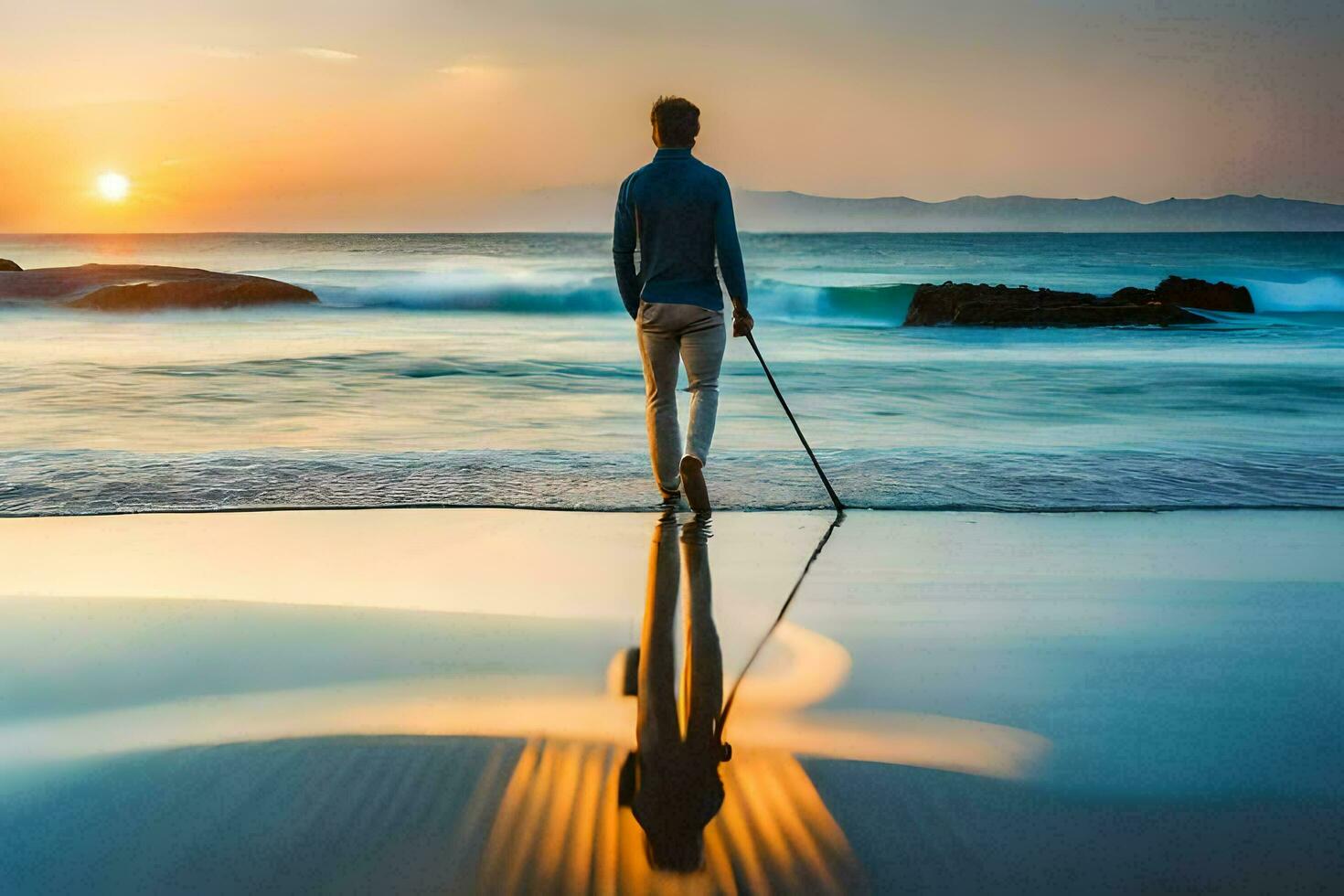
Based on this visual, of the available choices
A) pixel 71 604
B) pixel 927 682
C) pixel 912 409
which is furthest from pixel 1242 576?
pixel 912 409

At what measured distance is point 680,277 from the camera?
208 inches

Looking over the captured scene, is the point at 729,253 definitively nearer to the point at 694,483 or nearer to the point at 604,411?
the point at 694,483

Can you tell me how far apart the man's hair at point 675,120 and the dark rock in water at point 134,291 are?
2537 centimetres

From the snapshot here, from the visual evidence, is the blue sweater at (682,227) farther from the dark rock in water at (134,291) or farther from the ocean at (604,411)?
the dark rock in water at (134,291)

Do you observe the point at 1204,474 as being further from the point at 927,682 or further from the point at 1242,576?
the point at 927,682

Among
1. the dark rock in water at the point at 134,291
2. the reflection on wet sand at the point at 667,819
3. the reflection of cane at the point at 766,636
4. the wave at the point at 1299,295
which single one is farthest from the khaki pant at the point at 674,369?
the wave at the point at 1299,295

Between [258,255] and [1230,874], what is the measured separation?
210 feet

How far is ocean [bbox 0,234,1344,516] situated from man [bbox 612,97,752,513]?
0.36m

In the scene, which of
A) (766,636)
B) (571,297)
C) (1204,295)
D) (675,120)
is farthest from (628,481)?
(571,297)

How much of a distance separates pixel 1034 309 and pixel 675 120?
19.6 metres

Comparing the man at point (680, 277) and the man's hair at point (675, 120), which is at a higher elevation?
the man's hair at point (675, 120)

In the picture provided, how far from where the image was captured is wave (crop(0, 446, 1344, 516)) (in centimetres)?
550

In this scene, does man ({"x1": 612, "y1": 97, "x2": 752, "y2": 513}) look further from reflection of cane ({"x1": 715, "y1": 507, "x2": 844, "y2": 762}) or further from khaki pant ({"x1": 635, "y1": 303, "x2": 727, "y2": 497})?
reflection of cane ({"x1": 715, "y1": 507, "x2": 844, "y2": 762})

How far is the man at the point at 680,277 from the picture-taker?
5.21 m
